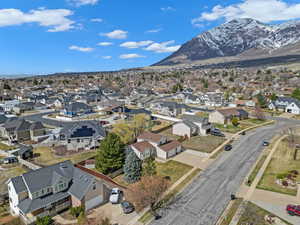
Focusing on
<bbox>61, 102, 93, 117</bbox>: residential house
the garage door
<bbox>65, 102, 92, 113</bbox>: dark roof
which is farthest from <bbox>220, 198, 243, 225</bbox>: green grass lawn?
<bbox>65, 102, 92, 113</bbox>: dark roof

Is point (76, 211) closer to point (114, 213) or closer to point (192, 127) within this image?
point (114, 213)

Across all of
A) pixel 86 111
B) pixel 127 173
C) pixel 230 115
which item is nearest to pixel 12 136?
pixel 86 111

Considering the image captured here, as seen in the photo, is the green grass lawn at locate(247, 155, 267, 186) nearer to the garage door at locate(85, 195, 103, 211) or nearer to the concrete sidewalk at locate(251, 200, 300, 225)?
the concrete sidewalk at locate(251, 200, 300, 225)

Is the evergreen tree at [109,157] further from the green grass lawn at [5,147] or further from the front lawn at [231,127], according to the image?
the front lawn at [231,127]

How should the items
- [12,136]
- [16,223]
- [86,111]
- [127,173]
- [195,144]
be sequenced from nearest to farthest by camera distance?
[16,223], [127,173], [195,144], [12,136], [86,111]

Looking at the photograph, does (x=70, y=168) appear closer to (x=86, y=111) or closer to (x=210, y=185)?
(x=210, y=185)

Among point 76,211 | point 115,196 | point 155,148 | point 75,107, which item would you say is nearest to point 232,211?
point 115,196
